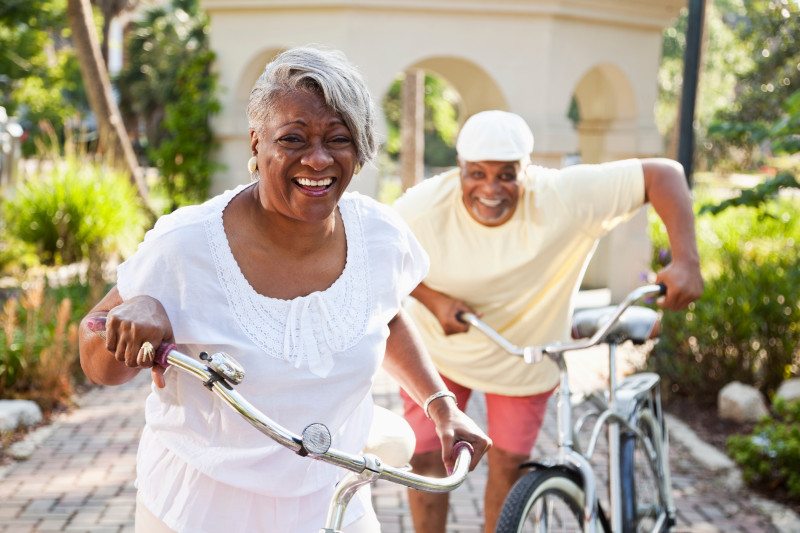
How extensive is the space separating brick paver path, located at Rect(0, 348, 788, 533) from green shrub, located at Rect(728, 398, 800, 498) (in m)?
0.20

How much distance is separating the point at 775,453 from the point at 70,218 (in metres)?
7.85

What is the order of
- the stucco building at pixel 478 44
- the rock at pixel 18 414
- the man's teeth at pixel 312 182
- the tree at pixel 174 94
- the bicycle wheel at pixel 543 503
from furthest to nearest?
1. the tree at pixel 174 94
2. the stucco building at pixel 478 44
3. the rock at pixel 18 414
4. the bicycle wheel at pixel 543 503
5. the man's teeth at pixel 312 182

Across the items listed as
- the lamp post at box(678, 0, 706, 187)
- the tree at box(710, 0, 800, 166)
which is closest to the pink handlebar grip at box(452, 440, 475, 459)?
the lamp post at box(678, 0, 706, 187)

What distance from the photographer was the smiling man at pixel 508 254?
135 inches

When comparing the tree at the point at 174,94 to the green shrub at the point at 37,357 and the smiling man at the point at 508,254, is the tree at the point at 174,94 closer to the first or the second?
the green shrub at the point at 37,357

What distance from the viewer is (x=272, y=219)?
2107mm

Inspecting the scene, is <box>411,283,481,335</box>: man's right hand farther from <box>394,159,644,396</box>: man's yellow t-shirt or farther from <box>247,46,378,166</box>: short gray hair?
<box>247,46,378,166</box>: short gray hair

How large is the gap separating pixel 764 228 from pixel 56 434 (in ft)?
29.8

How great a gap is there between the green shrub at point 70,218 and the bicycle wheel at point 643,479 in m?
7.31

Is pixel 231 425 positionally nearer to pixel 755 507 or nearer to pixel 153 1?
pixel 755 507

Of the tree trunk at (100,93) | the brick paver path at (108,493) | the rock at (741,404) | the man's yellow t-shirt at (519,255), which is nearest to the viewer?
the man's yellow t-shirt at (519,255)

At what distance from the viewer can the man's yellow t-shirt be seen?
351 cm

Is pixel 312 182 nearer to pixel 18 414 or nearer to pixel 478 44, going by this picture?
pixel 18 414

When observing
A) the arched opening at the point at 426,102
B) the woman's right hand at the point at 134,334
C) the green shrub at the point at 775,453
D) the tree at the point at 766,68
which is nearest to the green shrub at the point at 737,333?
the green shrub at the point at 775,453
